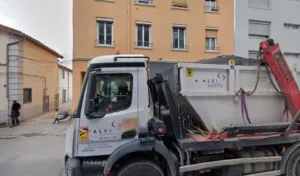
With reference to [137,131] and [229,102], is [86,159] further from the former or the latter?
[229,102]

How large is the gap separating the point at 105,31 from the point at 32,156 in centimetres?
863

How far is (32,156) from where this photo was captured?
6297 millimetres

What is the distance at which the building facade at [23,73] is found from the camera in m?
11.8

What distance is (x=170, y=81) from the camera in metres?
3.89

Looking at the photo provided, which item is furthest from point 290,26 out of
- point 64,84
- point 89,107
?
point 64,84

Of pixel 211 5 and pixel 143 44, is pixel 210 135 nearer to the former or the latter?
pixel 143 44

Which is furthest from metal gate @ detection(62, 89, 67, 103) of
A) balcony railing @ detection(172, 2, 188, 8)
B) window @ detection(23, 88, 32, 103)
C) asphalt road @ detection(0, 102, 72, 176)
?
balcony railing @ detection(172, 2, 188, 8)

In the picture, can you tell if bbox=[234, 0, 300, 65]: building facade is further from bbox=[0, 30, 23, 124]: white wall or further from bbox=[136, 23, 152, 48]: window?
bbox=[0, 30, 23, 124]: white wall

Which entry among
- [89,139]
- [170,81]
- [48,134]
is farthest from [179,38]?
[89,139]

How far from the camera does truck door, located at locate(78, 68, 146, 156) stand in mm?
3342

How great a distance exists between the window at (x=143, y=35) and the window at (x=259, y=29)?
7.96 m

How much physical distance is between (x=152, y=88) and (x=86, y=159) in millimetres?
1596

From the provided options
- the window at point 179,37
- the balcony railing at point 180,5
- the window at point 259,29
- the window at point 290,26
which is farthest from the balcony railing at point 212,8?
the window at point 290,26

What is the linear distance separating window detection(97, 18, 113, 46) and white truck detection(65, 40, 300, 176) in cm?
983
